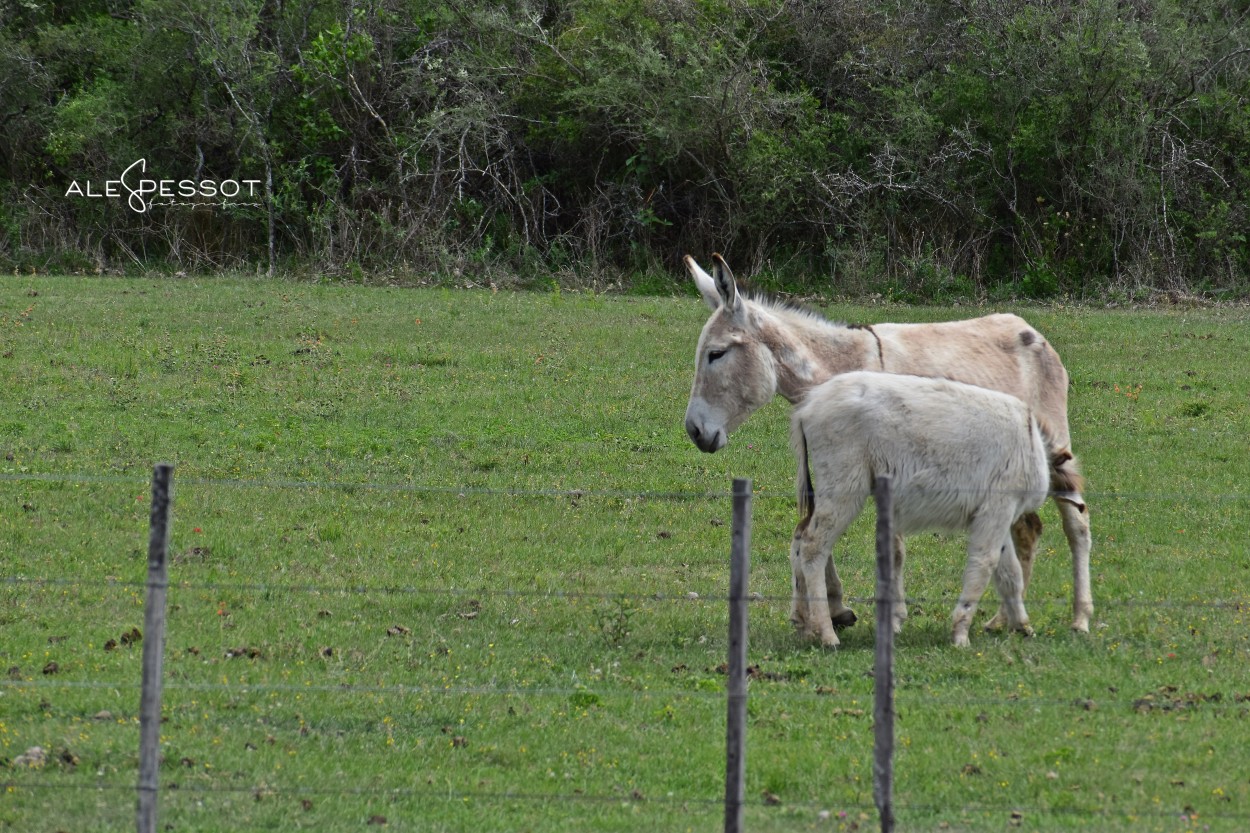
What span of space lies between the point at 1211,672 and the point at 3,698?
6.36 metres

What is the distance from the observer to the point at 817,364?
9477mm

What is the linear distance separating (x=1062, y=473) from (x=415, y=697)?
14.3 ft

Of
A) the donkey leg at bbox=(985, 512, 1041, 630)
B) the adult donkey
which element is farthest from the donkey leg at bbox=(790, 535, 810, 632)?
the donkey leg at bbox=(985, 512, 1041, 630)

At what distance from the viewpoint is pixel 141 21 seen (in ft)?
104

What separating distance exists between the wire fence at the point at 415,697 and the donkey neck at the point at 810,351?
5.04 ft

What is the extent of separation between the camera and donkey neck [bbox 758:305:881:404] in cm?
943

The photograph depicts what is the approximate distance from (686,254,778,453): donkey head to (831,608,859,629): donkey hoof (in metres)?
1.31

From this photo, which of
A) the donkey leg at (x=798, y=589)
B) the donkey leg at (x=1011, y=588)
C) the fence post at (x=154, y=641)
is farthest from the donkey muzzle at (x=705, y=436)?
the fence post at (x=154, y=641)

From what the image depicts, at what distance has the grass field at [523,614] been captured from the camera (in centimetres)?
635

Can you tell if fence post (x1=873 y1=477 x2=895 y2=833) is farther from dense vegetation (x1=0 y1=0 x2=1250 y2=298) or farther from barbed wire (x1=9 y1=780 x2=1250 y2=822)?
dense vegetation (x1=0 y1=0 x2=1250 y2=298)

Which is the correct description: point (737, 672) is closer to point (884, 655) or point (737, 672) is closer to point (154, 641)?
point (884, 655)
